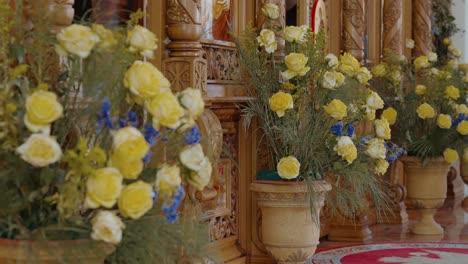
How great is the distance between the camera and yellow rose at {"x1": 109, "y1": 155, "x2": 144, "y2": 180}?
216 centimetres

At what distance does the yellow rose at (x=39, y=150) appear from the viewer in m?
2.11

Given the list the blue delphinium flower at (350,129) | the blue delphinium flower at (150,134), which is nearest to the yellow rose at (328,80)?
the blue delphinium flower at (350,129)

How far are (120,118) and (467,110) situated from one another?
15.0 feet

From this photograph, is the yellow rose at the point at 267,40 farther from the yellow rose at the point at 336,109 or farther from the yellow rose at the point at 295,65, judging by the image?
the yellow rose at the point at 336,109

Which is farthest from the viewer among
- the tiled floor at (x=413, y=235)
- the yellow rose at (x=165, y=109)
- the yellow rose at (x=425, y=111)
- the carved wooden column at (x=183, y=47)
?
the yellow rose at (x=425, y=111)

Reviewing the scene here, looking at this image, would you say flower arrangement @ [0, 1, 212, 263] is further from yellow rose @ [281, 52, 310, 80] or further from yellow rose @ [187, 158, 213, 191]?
yellow rose @ [281, 52, 310, 80]


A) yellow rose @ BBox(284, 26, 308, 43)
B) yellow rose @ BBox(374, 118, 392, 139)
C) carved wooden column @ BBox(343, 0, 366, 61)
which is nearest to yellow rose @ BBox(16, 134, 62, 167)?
yellow rose @ BBox(284, 26, 308, 43)

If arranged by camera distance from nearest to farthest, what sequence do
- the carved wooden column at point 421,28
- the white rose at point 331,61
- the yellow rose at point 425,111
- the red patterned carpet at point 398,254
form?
the white rose at point 331,61 → the red patterned carpet at point 398,254 → the yellow rose at point 425,111 → the carved wooden column at point 421,28

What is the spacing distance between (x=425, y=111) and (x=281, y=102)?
2.18 metres

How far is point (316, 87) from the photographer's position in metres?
4.86

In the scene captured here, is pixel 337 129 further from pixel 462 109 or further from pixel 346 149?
pixel 462 109

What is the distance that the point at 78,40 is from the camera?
2.25 meters

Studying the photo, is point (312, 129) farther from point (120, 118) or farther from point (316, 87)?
point (120, 118)

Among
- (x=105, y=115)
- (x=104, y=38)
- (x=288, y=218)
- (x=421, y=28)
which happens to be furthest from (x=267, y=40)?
(x=421, y=28)
